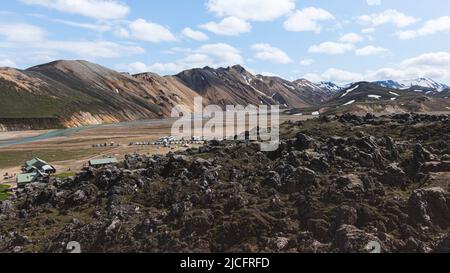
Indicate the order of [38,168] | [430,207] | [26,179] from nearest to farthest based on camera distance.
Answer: [430,207] < [26,179] < [38,168]

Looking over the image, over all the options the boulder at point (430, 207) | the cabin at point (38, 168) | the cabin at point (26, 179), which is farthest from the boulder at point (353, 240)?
the cabin at point (38, 168)

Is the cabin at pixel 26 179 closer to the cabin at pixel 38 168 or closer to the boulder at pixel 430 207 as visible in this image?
the cabin at pixel 38 168

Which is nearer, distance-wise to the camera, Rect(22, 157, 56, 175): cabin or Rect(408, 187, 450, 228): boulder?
Rect(408, 187, 450, 228): boulder

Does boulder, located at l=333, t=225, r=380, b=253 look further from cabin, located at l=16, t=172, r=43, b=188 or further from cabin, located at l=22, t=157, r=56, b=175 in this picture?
cabin, located at l=22, t=157, r=56, b=175

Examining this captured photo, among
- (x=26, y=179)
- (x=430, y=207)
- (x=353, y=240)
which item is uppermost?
(x=430, y=207)

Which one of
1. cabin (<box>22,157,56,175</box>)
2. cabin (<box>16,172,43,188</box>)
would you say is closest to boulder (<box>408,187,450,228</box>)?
cabin (<box>16,172,43,188</box>)

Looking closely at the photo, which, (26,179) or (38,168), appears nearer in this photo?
(26,179)

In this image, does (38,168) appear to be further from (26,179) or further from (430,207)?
(430,207)

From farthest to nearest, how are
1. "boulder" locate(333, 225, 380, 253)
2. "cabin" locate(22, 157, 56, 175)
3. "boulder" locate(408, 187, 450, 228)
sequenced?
1. "cabin" locate(22, 157, 56, 175)
2. "boulder" locate(408, 187, 450, 228)
3. "boulder" locate(333, 225, 380, 253)

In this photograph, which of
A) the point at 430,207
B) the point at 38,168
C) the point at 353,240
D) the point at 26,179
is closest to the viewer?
the point at 353,240

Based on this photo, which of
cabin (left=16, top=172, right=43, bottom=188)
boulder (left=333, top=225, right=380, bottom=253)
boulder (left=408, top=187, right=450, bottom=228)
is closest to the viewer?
boulder (left=333, top=225, right=380, bottom=253)

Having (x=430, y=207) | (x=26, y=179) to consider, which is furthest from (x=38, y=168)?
(x=430, y=207)

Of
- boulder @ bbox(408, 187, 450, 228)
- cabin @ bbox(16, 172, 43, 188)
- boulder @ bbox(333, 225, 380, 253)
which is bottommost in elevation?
cabin @ bbox(16, 172, 43, 188)
